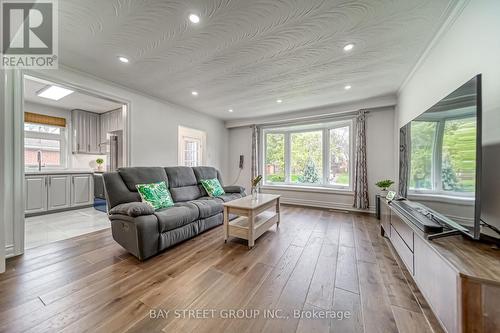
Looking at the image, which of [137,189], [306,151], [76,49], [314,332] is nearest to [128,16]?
[76,49]

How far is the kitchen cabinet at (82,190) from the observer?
416 cm

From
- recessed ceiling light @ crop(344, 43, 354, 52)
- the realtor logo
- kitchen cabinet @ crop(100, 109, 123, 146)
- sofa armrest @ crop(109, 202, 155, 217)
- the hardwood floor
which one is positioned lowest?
the hardwood floor

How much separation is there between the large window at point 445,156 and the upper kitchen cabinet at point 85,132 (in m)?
6.53

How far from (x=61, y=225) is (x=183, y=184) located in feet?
6.88

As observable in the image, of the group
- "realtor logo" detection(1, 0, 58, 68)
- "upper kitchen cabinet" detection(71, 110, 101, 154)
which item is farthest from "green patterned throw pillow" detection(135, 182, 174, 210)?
"upper kitchen cabinet" detection(71, 110, 101, 154)

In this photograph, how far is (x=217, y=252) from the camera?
2248 millimetres

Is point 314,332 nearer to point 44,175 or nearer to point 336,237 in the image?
point 336,237

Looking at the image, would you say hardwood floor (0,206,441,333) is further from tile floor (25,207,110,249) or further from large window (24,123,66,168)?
large window (24,123,66,168)

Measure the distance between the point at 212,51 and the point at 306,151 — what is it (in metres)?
3.47

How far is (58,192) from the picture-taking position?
3908 millimetres

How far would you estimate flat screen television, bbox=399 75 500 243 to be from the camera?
1.15 m

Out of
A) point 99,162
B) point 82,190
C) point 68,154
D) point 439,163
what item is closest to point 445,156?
point 439,163

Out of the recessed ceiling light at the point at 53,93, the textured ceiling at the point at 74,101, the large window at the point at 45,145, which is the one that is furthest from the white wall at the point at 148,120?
the large window at the point at 45,145

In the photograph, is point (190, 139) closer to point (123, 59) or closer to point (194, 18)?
point (123, 59)
